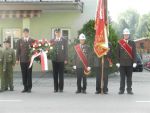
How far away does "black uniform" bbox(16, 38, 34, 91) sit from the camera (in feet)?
57.9

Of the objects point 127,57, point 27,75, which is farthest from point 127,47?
point 27,75

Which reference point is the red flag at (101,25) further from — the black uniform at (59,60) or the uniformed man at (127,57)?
the black uniform at (59,60)

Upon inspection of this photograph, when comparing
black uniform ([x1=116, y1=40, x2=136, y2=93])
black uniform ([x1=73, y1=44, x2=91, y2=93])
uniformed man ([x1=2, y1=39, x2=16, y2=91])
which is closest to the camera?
black uniform ([x1=116, y1=40, x2=136, y2=93])

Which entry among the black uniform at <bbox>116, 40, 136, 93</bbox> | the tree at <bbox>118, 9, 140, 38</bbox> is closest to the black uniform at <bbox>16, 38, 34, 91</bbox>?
the black uniform at <bbox>116, 40, 136, 93</bbox>

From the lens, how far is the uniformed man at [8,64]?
1809 cm

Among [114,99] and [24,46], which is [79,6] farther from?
[114,99]

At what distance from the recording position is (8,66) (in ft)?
60.0

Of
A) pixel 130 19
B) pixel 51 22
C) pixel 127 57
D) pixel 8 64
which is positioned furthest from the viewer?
pixel 130 19

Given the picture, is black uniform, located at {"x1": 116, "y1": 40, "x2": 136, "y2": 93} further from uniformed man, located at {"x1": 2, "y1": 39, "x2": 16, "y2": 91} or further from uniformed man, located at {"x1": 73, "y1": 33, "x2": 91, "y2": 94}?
uniformed man, located at {"x1": 2, "y1": 39, "x2": 16, "y2": 91}

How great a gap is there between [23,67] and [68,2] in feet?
29.4

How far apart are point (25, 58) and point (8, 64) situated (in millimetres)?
888

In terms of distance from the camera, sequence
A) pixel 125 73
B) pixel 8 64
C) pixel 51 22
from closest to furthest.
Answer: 1. pixel 125 73
2. pixel 8 64
3. pixel 51 22

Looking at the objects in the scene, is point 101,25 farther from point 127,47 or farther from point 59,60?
point 59,60

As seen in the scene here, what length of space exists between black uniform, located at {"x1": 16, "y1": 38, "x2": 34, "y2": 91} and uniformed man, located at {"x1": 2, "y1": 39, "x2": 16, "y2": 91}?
0.40 m
